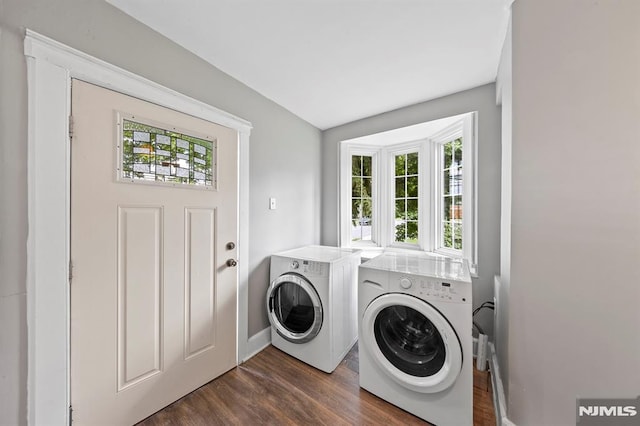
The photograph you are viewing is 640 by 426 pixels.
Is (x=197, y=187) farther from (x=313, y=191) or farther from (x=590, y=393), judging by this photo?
(x=590, y=393)

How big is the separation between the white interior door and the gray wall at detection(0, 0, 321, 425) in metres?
0.16

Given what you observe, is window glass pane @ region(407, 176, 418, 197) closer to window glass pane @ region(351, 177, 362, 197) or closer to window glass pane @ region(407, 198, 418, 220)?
window glass pane @ region(407, 198, 418, 220)

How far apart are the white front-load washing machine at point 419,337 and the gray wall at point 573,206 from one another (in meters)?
0.25

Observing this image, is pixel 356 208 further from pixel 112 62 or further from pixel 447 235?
pixel 112 62

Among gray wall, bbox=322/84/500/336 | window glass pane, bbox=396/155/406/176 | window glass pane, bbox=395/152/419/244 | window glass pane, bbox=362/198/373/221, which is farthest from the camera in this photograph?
window glass pane, bbox=362/198/373/221

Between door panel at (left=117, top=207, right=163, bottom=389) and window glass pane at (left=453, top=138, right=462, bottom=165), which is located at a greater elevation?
window glass pane at (left=453, top=138, right=462, bottom=165)

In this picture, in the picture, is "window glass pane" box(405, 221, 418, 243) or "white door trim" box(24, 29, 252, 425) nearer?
"white door trim" box(24, 29, 252, 425)

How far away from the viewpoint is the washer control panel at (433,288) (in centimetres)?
123

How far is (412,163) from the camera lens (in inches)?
108

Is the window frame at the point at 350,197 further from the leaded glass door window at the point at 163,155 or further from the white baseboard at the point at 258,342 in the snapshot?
the leaded glass door window at the point at 163,155

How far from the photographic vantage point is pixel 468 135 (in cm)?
202

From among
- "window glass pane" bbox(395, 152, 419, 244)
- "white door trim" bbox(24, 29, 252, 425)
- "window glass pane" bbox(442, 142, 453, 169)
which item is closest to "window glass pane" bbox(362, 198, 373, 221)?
"window glass pane" bbox(395, 152, 419, 244)

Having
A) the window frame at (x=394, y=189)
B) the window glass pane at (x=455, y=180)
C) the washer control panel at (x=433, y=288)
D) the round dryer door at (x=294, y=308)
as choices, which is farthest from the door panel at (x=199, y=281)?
the window glass pane at (x=455, y=180)

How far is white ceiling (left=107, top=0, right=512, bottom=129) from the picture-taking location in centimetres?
120
